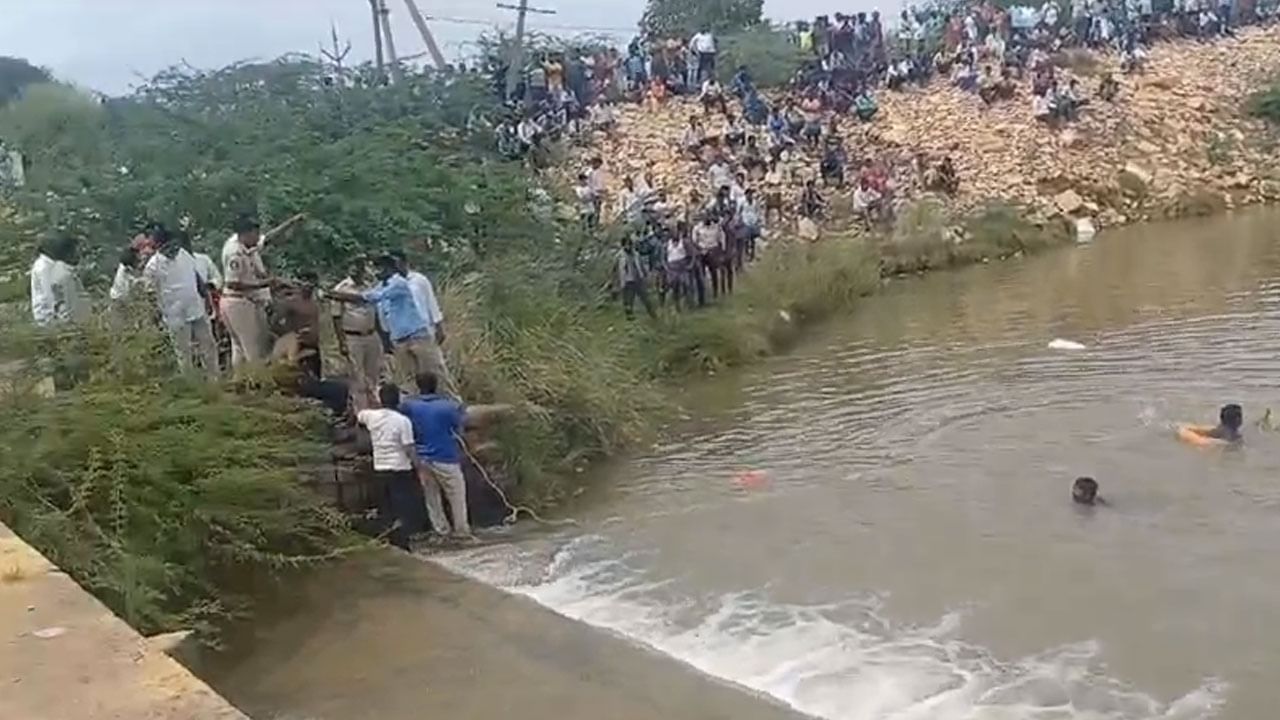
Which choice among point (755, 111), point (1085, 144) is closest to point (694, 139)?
point (755, 111)

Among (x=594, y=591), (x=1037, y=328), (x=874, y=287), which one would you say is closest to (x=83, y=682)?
(x=594, y=591)

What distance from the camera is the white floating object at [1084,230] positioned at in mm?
28094

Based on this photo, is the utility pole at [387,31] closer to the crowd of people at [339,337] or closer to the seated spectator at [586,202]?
the seated spectator at [586,202]

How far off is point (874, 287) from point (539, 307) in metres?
8.78

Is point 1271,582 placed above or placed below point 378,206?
below

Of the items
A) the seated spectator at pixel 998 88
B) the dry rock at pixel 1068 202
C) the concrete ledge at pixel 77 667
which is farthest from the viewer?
the seated spectator at pixel 998 88

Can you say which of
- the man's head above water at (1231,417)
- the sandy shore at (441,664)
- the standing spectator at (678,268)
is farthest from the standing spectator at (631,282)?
the sandy shore at (441,664)

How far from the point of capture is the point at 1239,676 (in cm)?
Result: 859

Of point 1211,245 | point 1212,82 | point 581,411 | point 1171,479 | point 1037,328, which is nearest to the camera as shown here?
point 1171,479

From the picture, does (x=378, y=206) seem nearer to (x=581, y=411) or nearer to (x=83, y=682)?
(x=581, y=411)

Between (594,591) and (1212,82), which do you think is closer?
(594,591)

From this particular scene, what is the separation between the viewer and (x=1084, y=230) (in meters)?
28.4

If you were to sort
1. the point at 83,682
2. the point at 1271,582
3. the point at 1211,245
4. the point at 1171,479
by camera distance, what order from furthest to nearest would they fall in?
the point at 1211,245 < the point at 1171,479 < the point at 1271,582 < the point at 83,682

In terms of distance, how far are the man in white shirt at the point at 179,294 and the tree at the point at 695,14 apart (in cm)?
3066
